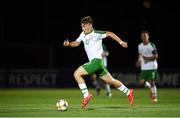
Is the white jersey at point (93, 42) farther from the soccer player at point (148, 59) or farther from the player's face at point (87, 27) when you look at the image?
the soccer player at point (148, 59)

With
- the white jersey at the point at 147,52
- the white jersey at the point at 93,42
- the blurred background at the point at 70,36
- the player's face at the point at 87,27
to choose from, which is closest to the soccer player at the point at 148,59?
the white jersey at the point at 147,52

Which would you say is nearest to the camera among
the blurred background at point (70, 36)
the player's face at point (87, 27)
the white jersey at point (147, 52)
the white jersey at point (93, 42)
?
the player's face at point (87, 27)

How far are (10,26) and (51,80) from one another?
1086 cm

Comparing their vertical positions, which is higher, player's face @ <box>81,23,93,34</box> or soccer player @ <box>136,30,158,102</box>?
player's face @ <box>81,23,93,34</box>

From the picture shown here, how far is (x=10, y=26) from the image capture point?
150 feet

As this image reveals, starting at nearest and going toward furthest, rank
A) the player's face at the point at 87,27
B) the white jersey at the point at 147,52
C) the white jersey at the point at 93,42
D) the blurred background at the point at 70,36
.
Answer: the player's face at the point at 87,27, the white jersey at the point at 93,42, the white jersey at the point at 147,52, the blurred background at the point at 70,36

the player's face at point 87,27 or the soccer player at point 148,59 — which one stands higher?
the player's face at point 87,27

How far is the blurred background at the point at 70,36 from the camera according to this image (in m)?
36.1

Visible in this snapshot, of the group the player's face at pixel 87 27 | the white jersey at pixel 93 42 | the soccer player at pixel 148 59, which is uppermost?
the player's face at pixel 87 27

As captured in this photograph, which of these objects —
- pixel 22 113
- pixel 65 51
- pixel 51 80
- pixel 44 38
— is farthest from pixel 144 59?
pixel 44 38

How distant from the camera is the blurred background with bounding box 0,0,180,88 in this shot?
119 feet

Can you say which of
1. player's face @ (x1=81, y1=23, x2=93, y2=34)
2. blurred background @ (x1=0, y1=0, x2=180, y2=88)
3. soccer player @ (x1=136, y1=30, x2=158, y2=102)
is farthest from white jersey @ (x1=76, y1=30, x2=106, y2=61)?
blurred background @ (x1=0, y1=0, x2=180, y2=88)

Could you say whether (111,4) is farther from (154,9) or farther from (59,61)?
(59,61)

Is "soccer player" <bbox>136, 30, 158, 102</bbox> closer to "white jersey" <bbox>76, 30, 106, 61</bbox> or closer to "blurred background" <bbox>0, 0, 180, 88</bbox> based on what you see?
"white jersey" <bbox>76, 30, 106, 61</bbox>
